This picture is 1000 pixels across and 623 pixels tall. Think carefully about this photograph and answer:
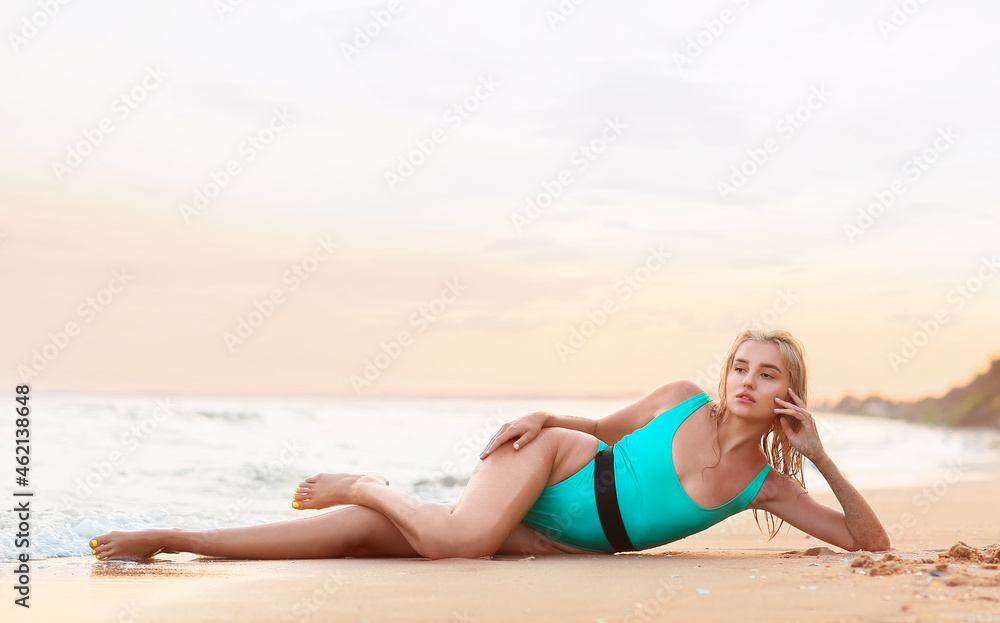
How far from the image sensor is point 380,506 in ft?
14.2

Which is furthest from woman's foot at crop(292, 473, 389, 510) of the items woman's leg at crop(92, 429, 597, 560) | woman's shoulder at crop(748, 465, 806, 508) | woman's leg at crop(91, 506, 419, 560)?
woman's shoulder at crop(748, 465, 806, 508)

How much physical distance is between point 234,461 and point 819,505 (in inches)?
277

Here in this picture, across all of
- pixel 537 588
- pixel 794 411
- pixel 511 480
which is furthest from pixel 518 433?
pixel 794 411

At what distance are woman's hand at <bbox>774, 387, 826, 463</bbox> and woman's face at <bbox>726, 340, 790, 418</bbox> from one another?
4 centimetres

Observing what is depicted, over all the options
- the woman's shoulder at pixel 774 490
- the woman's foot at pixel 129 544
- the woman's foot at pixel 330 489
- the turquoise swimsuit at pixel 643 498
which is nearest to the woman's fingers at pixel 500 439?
the turquoise swimsuit at pixel 643 498

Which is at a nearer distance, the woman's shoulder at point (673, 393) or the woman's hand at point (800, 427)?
the woman's hand at point (800, 427)

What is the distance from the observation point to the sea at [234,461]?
6570 millimetres

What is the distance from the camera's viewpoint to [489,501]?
4133mm

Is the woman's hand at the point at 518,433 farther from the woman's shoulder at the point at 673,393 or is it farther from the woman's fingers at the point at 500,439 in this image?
the woman's shoulder at the point at 673,393

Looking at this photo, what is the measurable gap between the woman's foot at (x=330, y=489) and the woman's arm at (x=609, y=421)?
68 cm

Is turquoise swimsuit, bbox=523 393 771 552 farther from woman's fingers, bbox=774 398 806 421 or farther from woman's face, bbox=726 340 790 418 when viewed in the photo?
woman's fingers, bbox=774 398 806 421

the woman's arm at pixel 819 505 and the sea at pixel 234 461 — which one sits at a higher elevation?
the sea at pixel 234 461

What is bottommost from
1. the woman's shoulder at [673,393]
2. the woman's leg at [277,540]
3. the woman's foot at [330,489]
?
the woman's leg at [277,540]

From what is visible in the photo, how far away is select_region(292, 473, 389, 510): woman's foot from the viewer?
4.48 m
